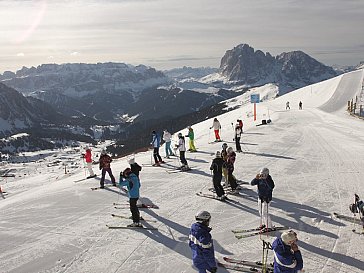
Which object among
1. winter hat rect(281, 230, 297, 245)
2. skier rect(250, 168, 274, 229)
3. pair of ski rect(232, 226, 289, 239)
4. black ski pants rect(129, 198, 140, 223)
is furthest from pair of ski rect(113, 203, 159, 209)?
winter hat rect(281, 230, 297, 245)

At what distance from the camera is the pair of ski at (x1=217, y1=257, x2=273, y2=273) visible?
948cm

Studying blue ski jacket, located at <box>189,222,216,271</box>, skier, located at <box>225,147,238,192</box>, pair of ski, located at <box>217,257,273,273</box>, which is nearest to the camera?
blue ski jacket, located at <box>189,222,216,271</box>

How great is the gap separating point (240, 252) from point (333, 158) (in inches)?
543

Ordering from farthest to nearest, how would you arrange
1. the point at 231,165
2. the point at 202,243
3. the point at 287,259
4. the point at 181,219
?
the point at 231,165 → the point at 181,219 → the point at 202,243 → the point at 287,259

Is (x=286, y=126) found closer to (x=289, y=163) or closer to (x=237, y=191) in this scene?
(x=289, y=163)

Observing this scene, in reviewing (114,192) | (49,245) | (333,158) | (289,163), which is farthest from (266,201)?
(333,158)

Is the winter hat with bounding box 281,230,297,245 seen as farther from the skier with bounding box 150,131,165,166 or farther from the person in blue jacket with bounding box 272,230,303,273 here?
the skier with bounding box 150,131,165,166

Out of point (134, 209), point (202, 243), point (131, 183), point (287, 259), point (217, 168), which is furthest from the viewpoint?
point (217, 168)

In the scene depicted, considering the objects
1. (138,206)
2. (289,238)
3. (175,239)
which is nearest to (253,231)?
(175,239)

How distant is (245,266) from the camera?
31.9 ft

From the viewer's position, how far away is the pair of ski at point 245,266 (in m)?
9.48

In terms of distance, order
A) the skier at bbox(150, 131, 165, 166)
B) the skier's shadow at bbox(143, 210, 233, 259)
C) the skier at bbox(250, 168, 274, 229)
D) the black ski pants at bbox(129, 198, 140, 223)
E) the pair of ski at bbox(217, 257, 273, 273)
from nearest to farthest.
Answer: the pair of ski at bbox(217, 257, 273, 273) < the skier's shadow at bbox(143, 210, 233, 259) < the skier at bbox(250, 168, 274, 229) < the black ski pants at bbox(129, 198, 140, 223) < the skier at bbox(150, 131, 165, 166)

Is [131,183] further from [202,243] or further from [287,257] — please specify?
[287,257]

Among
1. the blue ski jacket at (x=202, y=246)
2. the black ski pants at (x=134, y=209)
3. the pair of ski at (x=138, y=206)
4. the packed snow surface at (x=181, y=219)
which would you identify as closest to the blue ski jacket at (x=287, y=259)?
the blue ski jacket at (x=202, y=246)
